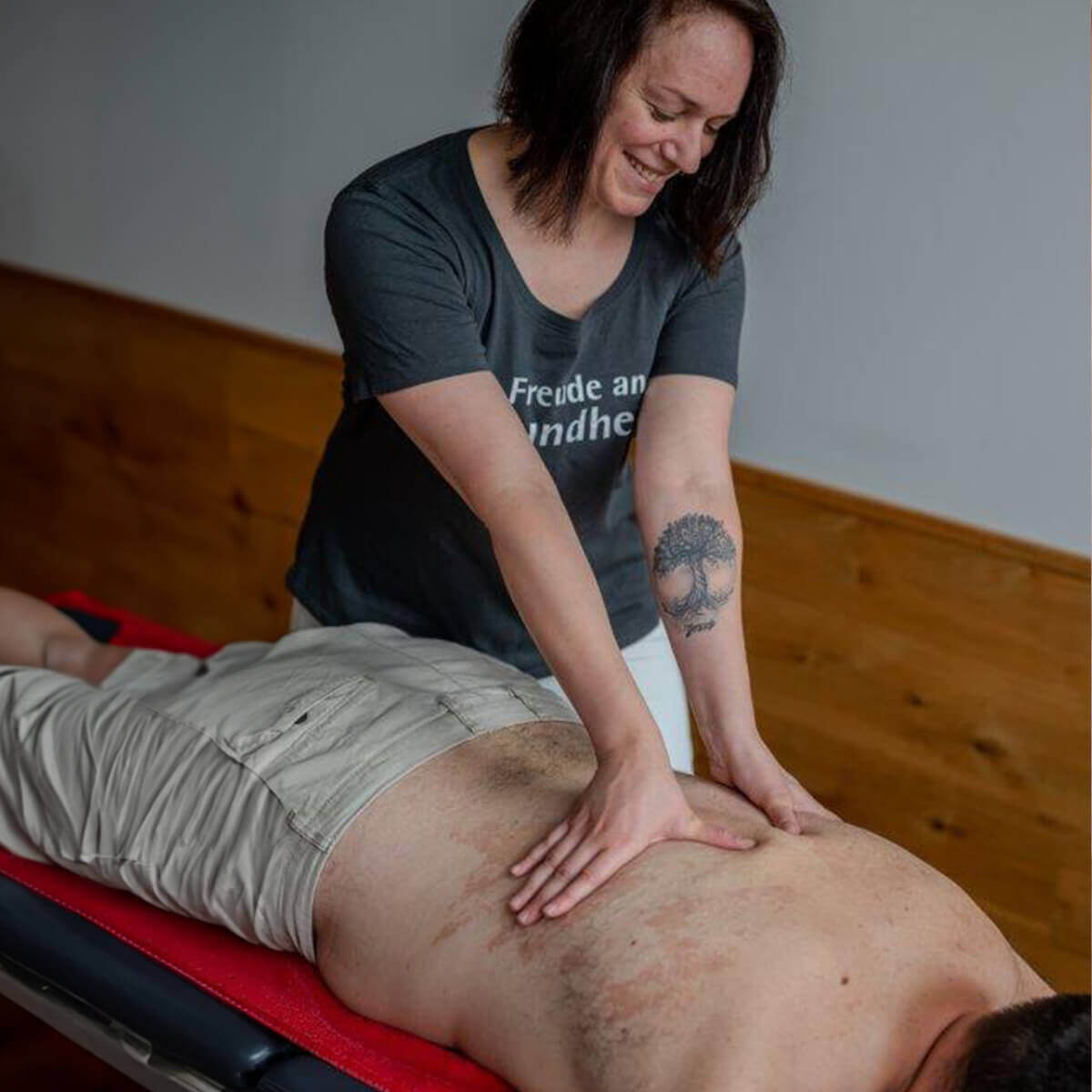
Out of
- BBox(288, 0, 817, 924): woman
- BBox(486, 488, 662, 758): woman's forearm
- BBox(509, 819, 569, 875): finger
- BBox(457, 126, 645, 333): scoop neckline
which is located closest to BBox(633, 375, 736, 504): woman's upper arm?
BBox(288, 0, 817, 924): woman

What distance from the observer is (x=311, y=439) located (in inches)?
132

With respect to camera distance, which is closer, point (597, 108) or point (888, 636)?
point (597, 108)

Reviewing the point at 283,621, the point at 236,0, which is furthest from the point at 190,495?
the point at 236,0

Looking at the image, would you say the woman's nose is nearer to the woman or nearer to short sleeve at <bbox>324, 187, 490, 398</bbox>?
the woman

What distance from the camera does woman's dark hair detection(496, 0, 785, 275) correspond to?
68.4 inches

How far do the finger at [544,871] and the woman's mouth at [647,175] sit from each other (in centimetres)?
64

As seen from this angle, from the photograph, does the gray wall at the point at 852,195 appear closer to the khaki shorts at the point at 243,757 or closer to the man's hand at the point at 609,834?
the khaki shorts at the point at 243,757

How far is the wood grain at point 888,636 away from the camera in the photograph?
8.53 feet

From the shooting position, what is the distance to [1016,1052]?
146 cm

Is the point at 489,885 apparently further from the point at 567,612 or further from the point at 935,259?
the point at 935,259

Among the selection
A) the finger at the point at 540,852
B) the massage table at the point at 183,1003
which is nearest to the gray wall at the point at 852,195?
the finger at the point at 540,852

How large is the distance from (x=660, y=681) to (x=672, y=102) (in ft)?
2.55

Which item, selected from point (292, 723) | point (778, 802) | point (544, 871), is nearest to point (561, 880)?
point (544, 871)

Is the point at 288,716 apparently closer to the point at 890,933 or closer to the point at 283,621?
the point at 890,933
